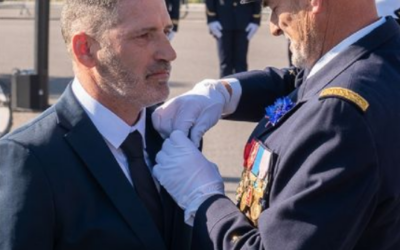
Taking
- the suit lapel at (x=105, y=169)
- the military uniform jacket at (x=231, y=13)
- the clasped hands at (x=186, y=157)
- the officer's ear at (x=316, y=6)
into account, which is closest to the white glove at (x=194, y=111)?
the clasped hands at (x=186, y=157)

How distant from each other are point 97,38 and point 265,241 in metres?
0.70

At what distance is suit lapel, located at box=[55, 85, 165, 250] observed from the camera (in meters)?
2.38

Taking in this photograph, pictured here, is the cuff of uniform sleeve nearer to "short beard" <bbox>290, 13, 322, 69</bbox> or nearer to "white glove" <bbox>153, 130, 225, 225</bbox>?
"white glove" <bbox>153, 130, 225, 225</bbox>

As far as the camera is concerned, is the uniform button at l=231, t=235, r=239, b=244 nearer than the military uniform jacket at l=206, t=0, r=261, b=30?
Yes

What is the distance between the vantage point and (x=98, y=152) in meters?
2.42

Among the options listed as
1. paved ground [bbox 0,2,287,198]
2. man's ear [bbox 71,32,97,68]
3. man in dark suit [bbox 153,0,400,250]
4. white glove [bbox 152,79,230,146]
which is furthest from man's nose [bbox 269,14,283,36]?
Answer: paved ground [bbox 0,2,287,198]

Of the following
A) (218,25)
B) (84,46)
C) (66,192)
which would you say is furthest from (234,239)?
(218,25)

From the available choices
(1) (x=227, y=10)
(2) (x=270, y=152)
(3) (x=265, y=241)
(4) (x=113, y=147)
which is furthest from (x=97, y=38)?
(1) (x=227, y=10)

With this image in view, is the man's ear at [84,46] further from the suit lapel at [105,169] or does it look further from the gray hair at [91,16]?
the suit lapel at [105,169]

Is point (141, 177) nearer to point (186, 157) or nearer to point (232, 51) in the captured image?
point (186, 157)

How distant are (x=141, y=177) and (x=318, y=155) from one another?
1.89 feet

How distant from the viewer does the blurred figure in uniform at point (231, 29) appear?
9.36 metres

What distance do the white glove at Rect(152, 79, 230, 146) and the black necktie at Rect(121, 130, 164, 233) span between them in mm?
160

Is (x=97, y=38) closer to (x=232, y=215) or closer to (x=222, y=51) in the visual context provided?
(x=232, y=215)
